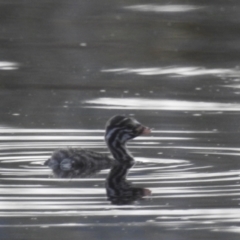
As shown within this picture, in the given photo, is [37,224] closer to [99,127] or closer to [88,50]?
[99,127]

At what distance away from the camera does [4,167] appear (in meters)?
9.75

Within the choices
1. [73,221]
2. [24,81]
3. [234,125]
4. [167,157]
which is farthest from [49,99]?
[73,221]

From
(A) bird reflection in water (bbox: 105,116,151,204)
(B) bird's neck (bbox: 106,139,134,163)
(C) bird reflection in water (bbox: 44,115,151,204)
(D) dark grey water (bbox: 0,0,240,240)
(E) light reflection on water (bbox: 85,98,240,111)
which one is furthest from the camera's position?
(E) light reflection on water (bbox: 85,98,240,111)

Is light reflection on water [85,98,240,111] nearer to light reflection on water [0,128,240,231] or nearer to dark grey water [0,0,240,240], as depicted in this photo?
dark grey water [0,0,240,240]

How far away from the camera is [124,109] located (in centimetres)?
1307

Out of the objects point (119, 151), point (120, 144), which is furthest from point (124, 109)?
point (119, 151)

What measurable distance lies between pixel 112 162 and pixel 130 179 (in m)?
0.93

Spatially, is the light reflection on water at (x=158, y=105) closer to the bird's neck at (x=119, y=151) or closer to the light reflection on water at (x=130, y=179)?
the light reflection on water at (x=130, y=179)

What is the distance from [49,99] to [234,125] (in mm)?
2772

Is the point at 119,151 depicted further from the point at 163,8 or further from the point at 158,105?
the point at 163,8

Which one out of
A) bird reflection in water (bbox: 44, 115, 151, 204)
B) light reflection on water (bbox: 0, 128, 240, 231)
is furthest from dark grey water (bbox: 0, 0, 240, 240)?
bird reflection in water (bbox: 44, 115, 151, 204)

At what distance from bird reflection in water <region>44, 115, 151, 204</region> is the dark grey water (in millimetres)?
117

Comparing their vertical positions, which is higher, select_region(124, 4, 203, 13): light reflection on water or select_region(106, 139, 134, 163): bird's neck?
select_region(124, 4, 203, 13): light reflection on water

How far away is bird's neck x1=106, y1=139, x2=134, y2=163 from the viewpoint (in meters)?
10.3
